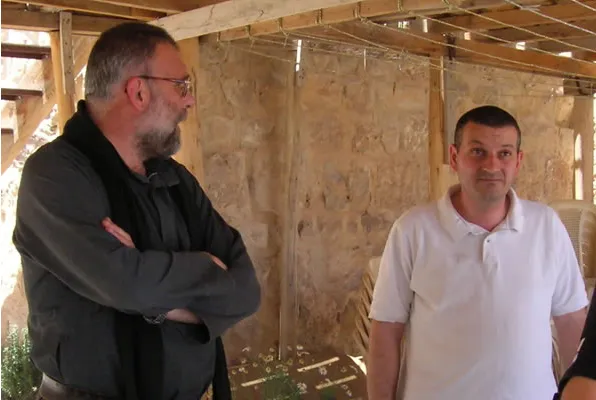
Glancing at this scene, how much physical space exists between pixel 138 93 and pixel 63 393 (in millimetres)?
694

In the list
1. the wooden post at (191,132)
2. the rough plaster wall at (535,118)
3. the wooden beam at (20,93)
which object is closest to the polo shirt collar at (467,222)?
the wooden post at (191,132)

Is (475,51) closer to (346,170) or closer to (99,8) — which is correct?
(346,170)

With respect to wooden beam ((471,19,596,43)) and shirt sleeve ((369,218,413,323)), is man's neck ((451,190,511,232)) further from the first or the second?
wooden beam ((471,19,596,43))

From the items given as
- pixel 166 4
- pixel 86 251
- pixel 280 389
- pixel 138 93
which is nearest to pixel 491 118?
pixel 138 93

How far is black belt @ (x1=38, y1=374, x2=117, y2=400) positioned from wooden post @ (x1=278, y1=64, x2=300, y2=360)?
276cm

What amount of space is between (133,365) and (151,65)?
69cm

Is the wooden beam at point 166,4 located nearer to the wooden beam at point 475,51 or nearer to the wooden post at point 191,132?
the wooden post at point 191,132

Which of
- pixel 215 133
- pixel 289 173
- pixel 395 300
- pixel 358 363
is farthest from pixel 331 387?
pixel 395 300

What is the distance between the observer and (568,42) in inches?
182

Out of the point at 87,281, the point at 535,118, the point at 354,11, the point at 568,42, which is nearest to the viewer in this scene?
the point at 87,281

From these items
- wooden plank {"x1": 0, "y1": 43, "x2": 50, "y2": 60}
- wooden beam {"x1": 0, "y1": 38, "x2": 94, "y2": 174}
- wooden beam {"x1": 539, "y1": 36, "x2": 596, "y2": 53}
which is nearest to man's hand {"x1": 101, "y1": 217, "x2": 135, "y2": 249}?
wooden plank {"x1": 0, "y1": 43, "x2": 50, "y2": 60}

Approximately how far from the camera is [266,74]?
423 centimetres

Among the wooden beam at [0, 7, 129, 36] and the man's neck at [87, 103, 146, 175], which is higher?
the wooden beam at [0, 7, 129, 36]

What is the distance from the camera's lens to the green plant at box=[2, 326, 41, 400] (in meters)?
3.66
